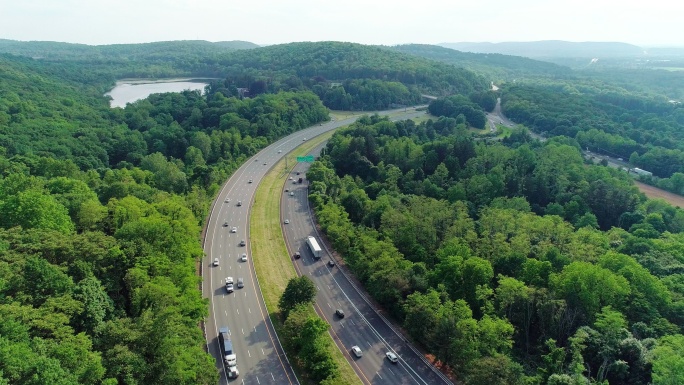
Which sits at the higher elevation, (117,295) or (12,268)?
(12,268)

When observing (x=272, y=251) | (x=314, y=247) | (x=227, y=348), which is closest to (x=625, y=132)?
(x=314, y=247)

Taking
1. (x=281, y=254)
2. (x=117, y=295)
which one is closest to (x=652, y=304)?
(x=281, y=254)

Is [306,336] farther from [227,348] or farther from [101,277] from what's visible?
[101,277]

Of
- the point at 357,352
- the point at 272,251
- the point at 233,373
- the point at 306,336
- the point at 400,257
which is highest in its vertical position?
the point at 400,257

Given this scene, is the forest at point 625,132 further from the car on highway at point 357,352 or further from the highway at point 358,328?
the car on highway at point 357,352

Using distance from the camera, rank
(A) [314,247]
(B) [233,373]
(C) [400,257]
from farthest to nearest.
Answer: (A) [314,247] < (C) [400,257] < (B) [233,373]

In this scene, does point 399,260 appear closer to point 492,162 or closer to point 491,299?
point 491,299

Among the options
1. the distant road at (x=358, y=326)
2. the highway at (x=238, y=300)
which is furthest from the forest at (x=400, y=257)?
the highway at (x=238, y=300)
